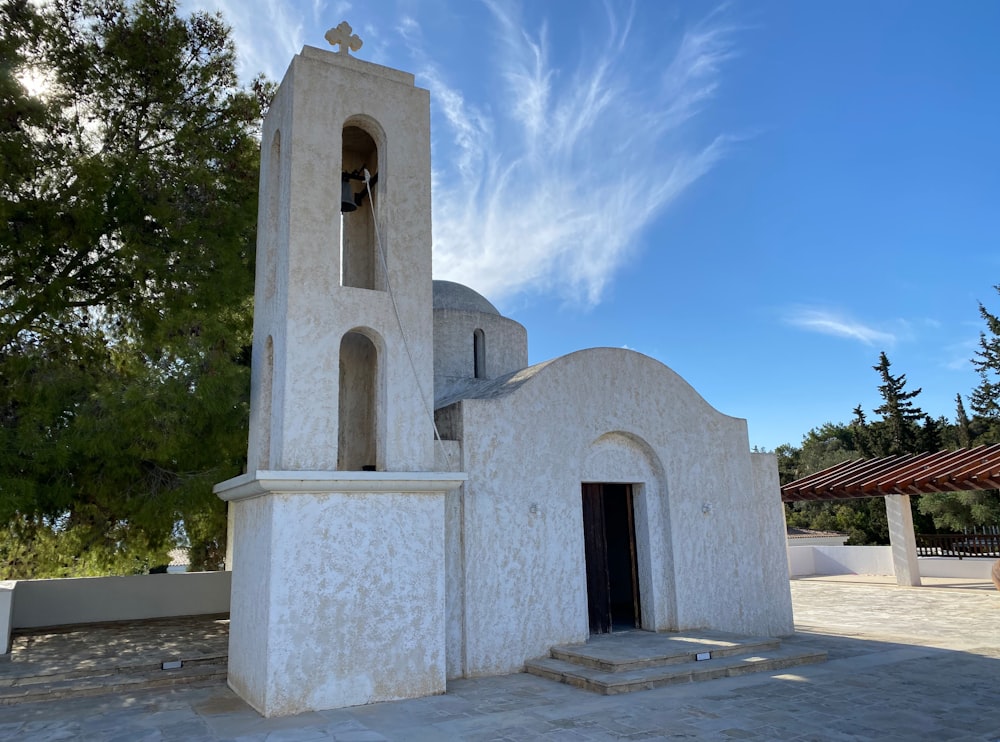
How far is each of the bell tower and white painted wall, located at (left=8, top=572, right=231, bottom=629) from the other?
26.6 feet

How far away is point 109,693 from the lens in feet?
29.1

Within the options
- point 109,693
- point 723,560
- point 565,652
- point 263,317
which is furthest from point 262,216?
point 723,560

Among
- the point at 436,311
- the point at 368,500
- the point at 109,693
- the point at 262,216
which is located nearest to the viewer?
the point at 368,500

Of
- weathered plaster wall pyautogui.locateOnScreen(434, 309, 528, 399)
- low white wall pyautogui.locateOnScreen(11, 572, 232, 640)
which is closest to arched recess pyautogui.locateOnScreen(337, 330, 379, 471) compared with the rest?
weathered plaster wall pyautogui.locateOnScreen(434, 309, 528, 399)

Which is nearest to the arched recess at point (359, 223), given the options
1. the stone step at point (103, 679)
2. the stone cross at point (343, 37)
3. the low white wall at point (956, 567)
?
the stone cross at point (343, 37)

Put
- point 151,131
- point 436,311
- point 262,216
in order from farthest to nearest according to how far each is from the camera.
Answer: point 436,311 → point 151,131 → point 262,216

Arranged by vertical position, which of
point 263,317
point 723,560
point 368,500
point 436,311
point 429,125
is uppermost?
point 429,125

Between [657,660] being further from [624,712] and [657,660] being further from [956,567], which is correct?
[956,567]

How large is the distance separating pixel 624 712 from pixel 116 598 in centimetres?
1267

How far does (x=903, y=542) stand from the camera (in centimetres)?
2159

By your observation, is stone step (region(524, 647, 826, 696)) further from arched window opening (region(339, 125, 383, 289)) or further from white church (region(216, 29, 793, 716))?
arched window opening (region(339, 125, 383, 289))

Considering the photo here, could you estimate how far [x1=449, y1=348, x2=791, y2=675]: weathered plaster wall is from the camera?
32.4 ft

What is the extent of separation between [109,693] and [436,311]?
816 cm

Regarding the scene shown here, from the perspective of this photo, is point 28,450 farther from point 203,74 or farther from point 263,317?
point 203,74
